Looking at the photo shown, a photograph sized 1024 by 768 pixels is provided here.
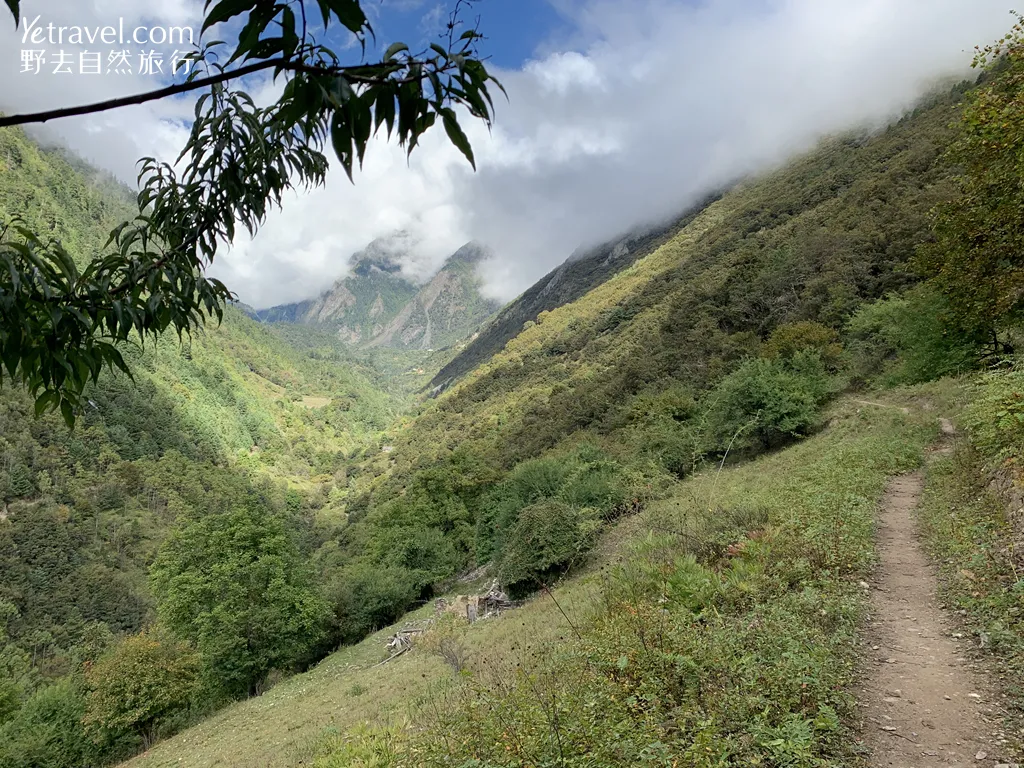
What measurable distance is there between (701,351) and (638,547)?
32.2 metres

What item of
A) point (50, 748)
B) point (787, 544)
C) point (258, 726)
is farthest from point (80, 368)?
point (50, 748)

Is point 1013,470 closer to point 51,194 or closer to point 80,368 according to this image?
point 80,368

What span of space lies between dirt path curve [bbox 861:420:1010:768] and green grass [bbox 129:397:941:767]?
21 centimetres

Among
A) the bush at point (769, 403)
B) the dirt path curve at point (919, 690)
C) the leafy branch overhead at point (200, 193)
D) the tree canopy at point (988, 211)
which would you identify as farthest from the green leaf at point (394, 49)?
the bush at point (769, 403)

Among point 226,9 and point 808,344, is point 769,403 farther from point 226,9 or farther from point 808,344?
point 226,9

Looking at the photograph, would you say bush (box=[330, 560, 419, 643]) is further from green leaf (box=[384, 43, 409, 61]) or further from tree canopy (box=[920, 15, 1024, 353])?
green leaf (box=[384, 43, 409, 61])

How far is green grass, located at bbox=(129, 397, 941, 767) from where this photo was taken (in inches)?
140

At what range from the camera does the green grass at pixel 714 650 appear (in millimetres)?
3566

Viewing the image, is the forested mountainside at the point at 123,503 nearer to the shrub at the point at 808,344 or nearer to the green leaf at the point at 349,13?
the green leaf at the point at 349,13

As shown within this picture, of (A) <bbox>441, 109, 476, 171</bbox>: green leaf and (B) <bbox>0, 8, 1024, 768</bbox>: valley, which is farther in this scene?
(B) <bbox>0, 8, 1024, 768</bbox>: valley

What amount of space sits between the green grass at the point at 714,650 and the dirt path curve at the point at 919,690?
0.70 ft

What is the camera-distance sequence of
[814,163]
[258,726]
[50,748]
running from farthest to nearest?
1. [814,163]
2. [50,748]
3. [258,726]

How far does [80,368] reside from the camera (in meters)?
1.55

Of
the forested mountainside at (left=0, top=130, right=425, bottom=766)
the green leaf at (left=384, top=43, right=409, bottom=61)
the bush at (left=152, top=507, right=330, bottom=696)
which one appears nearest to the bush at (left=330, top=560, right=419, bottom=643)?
the forested mountainside at (left=0, top=130, right=425, bottom=766)
